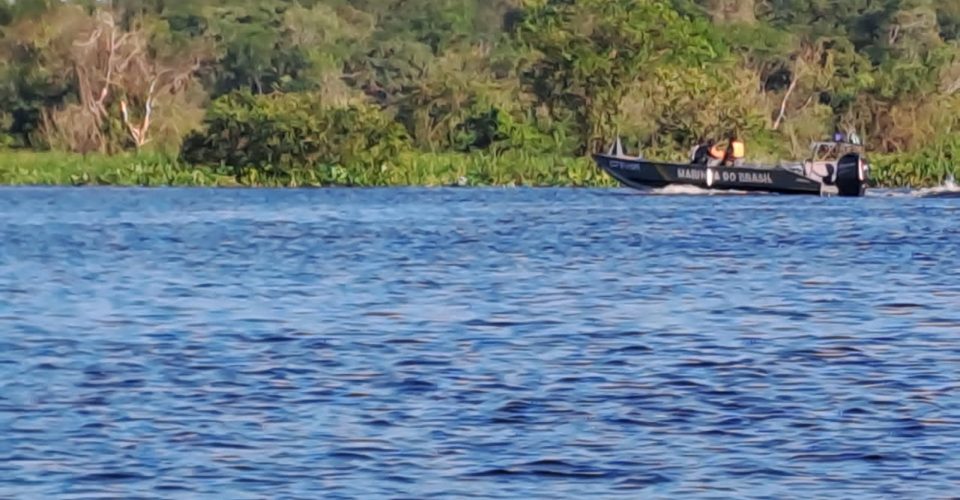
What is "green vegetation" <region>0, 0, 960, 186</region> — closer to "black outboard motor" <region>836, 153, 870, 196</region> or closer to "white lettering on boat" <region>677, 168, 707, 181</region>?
"black outboard motor" <region>836, 153, 870, 196</region>

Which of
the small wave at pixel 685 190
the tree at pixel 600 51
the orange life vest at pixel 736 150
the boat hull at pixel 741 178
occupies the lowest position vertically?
the small wave at pixel 685 190

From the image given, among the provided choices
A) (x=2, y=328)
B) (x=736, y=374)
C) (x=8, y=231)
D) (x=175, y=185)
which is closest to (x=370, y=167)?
(x=175, y=185)

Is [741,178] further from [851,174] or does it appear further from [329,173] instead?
[329,173]

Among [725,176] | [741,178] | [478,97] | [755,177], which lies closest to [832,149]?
[755,177]

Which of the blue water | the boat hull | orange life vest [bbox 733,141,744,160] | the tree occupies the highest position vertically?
the tree

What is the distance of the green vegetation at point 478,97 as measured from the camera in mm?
71000

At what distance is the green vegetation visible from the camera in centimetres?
7100

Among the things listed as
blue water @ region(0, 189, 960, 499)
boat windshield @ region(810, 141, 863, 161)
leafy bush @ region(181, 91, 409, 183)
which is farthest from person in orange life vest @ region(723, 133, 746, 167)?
blue water @ region(0, 189, 960, 499)

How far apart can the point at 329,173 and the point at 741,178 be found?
16.5 metres

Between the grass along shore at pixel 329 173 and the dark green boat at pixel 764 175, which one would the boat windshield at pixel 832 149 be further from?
the grass along shore at pixel 329 173

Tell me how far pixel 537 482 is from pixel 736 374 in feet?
16.3

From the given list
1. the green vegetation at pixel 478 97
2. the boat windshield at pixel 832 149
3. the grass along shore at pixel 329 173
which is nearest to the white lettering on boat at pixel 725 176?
the boat windshield at pixel 832 149

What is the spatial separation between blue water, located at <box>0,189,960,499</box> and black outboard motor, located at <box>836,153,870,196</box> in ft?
64.0

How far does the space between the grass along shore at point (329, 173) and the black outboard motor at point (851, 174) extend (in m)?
9.29
